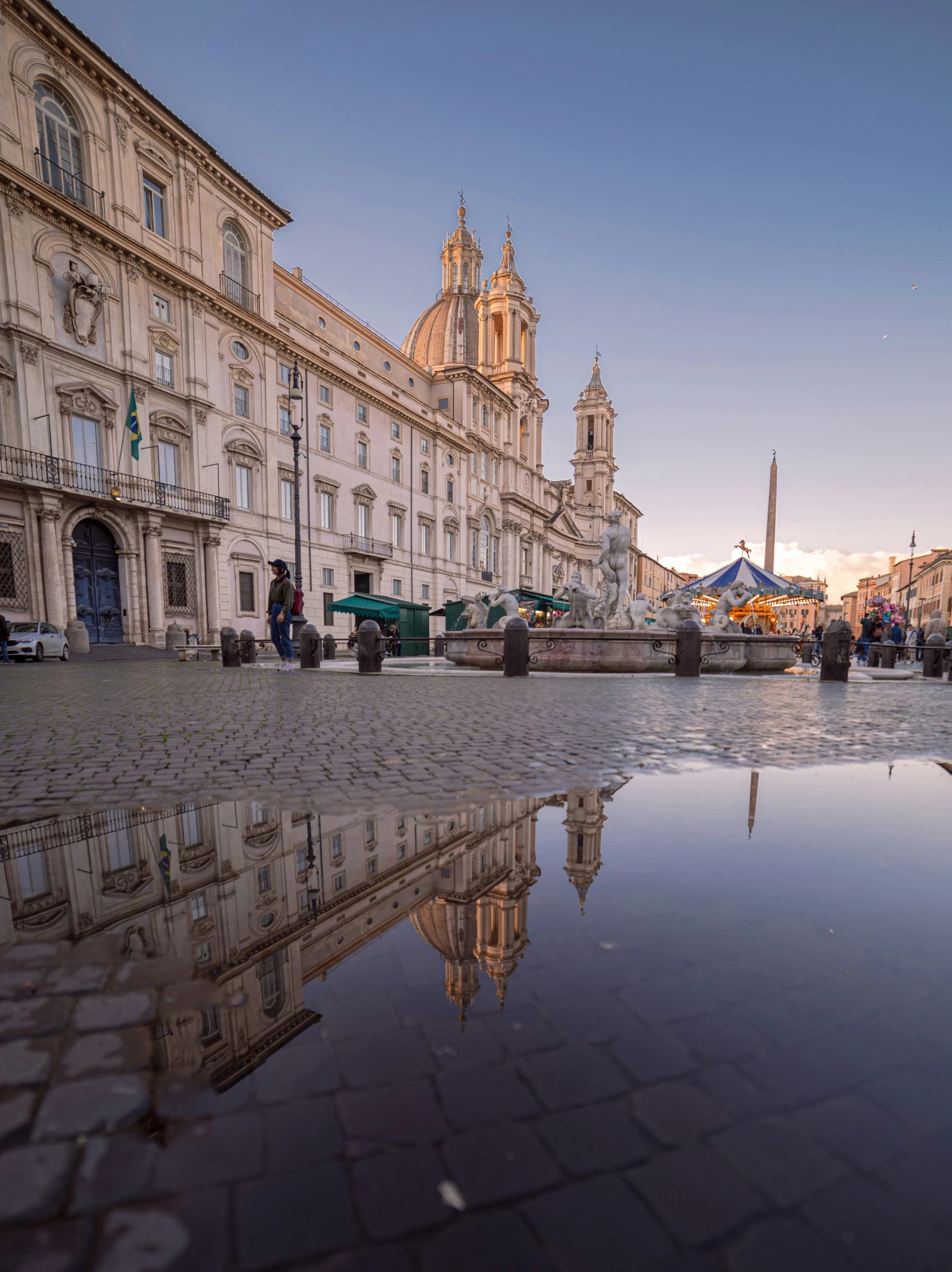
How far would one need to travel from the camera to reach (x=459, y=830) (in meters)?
3.17

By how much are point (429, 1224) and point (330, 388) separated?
35586 mm

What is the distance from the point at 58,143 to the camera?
21.0 meters

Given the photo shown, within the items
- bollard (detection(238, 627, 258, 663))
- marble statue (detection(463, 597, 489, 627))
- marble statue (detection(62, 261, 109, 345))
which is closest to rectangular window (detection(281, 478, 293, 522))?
marble statue (detection(62, 261, 109, 345))

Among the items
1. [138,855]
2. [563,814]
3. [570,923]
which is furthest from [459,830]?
[138,855]

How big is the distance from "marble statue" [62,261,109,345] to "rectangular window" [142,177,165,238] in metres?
4.02

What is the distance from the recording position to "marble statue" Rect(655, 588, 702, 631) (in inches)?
765

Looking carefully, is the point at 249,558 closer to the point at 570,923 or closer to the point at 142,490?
the point at 142,490

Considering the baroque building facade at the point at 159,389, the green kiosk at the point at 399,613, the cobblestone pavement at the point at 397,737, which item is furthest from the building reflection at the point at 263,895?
the green kiosk at the point at 399,613

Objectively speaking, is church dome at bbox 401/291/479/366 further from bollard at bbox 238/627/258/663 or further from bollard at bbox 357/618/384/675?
bollard at bbox 357/618/384/675

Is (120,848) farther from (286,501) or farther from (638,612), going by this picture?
(286,501)

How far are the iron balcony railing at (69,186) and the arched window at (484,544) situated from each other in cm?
3068

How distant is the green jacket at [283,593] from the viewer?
12.6 m

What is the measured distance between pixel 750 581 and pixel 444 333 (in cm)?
3676

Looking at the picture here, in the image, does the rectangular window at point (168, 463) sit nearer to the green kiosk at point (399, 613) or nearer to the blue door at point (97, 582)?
the blue door at point (97, 582)
